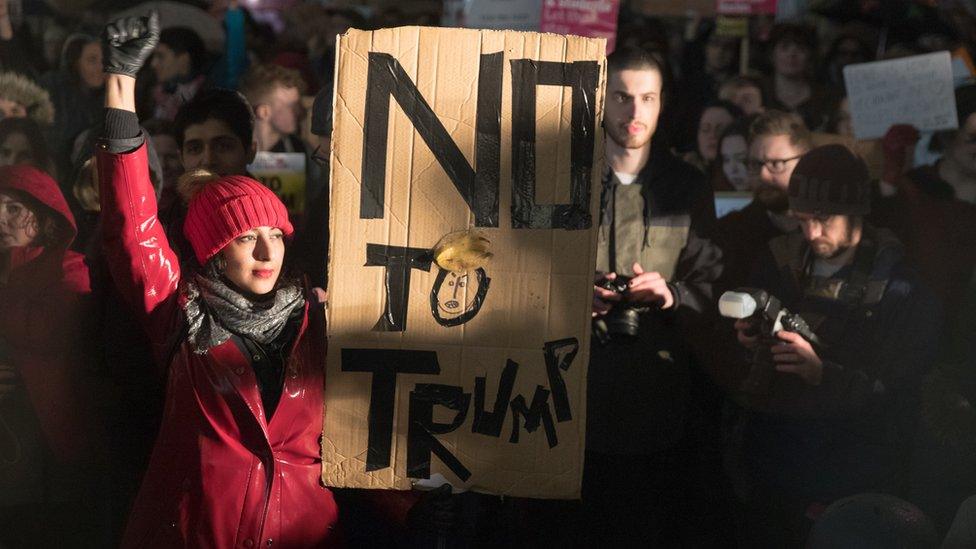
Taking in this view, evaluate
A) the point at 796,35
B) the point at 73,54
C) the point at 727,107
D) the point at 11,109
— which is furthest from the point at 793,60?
the point at 11,109

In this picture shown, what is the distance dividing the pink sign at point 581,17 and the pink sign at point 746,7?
159 centimetres

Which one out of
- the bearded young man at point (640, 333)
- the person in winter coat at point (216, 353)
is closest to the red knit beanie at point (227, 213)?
the person in winter coat at point (216, 353)

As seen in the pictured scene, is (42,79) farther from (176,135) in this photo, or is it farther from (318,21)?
(176,135)

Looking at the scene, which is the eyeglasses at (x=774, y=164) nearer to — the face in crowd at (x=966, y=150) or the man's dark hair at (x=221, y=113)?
the face in crowd at (x=966, y=150)

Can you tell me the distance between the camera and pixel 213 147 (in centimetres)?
349

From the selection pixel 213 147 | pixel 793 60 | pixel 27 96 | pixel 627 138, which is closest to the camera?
pixel 213 147

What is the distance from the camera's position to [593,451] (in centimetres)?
358

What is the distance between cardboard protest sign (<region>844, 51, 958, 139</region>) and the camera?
5.00 metres

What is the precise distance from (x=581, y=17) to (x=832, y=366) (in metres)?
2.59

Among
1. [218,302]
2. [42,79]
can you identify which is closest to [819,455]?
[218,302]

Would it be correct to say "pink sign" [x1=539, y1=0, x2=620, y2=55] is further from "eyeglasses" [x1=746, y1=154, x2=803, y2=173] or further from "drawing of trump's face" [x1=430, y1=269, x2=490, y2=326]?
"drawing of trump's face" [x1=430, y1=269, x2=490, y2=326]

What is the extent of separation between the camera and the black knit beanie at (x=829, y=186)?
3539 mm

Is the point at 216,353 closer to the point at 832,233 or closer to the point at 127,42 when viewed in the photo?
the point at 127,42

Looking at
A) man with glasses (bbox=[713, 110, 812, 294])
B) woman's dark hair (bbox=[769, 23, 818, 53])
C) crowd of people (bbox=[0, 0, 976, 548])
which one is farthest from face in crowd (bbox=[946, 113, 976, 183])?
woman's dark hair (bbox=[769, 23, 818, 53])
